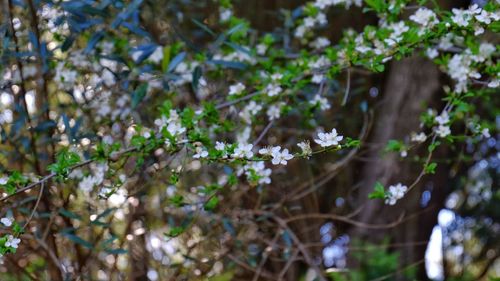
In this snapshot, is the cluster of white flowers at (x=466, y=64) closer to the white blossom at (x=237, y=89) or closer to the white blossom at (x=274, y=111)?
the white blossom at (x=274, y=111)

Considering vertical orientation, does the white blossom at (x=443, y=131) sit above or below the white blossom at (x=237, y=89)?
below

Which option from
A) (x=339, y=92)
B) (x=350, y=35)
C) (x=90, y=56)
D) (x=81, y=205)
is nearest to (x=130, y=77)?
(x=90, y=56)

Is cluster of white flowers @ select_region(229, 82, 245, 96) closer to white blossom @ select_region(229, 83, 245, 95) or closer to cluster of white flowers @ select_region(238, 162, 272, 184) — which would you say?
white blossom @ select_region(229, 83, 245, 95)

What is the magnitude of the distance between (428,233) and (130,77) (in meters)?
1.92

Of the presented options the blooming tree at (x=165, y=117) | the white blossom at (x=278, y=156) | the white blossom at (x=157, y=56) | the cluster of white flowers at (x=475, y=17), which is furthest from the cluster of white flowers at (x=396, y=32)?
the white blossom at (x=157, y=56)

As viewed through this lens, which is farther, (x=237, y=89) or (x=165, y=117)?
(x=237, y=89)

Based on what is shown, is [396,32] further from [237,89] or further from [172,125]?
[172,125]

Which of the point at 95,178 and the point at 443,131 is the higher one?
the point at 443,131

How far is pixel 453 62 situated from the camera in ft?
7.12

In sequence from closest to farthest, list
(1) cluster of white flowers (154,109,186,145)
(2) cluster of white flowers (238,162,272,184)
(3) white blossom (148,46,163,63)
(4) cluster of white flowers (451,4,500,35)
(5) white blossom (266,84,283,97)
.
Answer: (1) cluster of white flowers (154,109,186,145)
(4) cluster of white flowers (451,4,500,35)
(2) cluster of white flowers (238,162,272,184)
(5) white blossom (266,84,283,97)
(3) white blossom (148,46,163,63)

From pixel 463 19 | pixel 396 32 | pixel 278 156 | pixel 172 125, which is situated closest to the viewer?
pixel 278 156

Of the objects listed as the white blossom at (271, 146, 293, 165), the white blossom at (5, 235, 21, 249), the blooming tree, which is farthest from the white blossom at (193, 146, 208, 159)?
the white blossom at (5, 235, 21, 249)

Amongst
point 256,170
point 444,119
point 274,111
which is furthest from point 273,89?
point 444,119

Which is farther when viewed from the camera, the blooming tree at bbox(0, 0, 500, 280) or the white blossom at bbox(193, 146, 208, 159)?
the blooming tree at bbox(0, 0, 500, 280)
